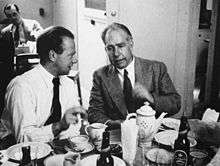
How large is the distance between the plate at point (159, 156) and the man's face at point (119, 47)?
40.9 inches

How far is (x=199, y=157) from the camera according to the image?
1563 mm

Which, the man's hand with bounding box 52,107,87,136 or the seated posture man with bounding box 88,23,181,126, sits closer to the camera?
the man's hand with bounding box 52,107,87,136

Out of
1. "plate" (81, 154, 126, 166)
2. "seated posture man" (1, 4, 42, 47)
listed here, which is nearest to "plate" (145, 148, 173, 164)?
"plate" (81, 154, 126, 166)

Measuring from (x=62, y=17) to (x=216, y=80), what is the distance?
2747 millimetres

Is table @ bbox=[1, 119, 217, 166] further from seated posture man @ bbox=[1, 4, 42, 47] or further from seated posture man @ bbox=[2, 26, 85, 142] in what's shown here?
seated posture man @ bbox=[1, 4, 42, 47]

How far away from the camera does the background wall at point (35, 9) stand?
5.62 meters

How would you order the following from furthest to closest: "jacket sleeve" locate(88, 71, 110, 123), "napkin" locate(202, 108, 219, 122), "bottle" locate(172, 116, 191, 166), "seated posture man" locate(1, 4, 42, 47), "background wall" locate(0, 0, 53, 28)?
"background wall" locate(0, 0, 53, 28) < "seated posture man" locate(1, 4, 42, 47) < "jacket sleeve" locate(88, 71, 110, 123) < "napkin" locate(202, 108, 219, 122) < "bottle" locate(172, 116, 191, 166)

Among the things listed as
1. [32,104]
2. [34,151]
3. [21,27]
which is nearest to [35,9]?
[21,27]

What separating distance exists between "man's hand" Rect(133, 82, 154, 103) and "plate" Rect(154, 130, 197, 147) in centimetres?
57

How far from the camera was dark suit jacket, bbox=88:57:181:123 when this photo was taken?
252 cm

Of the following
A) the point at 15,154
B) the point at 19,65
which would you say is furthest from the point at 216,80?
the point at 15,154

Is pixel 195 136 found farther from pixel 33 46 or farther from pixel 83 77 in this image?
pixel 83 77

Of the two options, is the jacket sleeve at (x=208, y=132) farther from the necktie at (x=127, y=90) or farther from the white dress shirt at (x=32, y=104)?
the necktie at (x=127, y=90)

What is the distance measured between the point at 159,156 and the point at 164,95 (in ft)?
3.27
